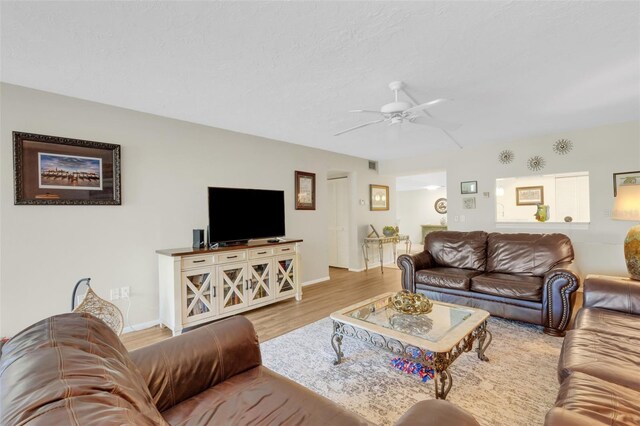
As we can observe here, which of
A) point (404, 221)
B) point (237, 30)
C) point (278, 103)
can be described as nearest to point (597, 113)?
point (278, 103)

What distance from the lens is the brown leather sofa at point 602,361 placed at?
3.65 ft

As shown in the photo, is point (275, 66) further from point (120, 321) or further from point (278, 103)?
point (120, 321)

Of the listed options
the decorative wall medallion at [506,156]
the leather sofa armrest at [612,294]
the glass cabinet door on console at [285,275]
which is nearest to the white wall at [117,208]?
the glass cabinet door on console at [285,275]

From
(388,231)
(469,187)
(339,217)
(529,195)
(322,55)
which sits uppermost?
(322,55)

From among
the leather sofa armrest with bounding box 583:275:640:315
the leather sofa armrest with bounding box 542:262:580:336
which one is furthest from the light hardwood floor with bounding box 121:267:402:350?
the leather sofa armrest with bounding box 583:275:640:315

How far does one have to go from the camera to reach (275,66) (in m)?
2.27

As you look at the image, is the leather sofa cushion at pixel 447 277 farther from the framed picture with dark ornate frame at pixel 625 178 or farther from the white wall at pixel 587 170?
the framed picture with dark ornate frame at pixel 625 178

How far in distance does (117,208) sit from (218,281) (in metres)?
1.31

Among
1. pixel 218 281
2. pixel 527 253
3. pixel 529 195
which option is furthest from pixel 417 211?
pixel 218 281

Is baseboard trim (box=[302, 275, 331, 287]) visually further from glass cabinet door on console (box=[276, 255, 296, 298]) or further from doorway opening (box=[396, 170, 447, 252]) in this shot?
doorway opening (box=[396, 170, 447, 252])

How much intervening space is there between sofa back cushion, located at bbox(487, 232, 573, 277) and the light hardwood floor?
5.16 feet

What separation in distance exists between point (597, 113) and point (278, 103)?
379cm

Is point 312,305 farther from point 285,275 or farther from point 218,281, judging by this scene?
point 218,281

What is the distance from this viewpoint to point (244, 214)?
152 inches
